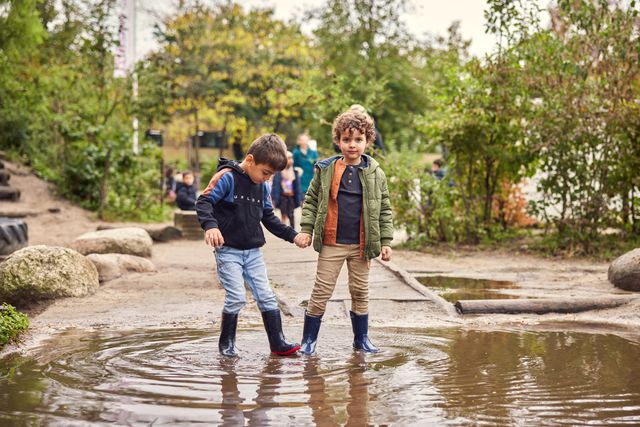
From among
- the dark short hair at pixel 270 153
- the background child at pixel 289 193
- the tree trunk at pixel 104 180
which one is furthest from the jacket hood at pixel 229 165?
the tree trunk at pixel 104 180

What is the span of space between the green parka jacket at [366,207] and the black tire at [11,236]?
6921 millimetres

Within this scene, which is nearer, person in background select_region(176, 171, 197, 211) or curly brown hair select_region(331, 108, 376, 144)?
curly brown hair select_region(331, 108, 376, 144)

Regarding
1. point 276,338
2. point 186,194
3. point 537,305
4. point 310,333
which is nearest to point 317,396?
point 276,338

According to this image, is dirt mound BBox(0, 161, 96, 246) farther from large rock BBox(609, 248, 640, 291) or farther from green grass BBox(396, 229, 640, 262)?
large rock BBox(609, 248, 640, 291)

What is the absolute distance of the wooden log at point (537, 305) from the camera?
8.50m

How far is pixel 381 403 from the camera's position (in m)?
5.05

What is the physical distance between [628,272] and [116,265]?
586 cm

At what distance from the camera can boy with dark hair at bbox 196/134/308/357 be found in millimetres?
6598

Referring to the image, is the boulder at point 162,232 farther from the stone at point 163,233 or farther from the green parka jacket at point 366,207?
the green parka jacket at point 366,207

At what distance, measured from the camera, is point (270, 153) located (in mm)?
6566

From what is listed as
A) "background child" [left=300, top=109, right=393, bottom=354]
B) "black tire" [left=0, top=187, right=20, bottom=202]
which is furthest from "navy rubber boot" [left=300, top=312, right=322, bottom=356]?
"black tire" [left=0, top=187, right=20, bottom=202]

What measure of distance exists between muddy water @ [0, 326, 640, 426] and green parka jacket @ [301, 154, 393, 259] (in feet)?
2.56

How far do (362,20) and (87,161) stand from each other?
2276cm

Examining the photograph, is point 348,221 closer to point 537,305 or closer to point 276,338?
point 276,338
